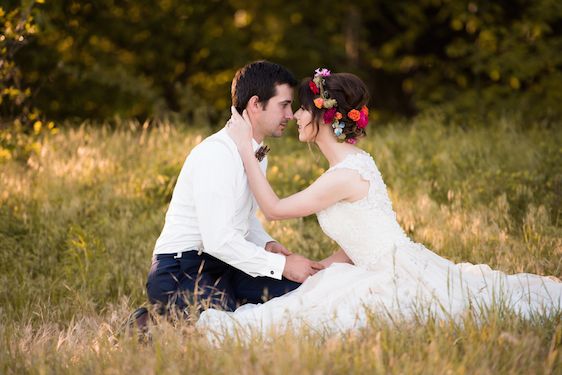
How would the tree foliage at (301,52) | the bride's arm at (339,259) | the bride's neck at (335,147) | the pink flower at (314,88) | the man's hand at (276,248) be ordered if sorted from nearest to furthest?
the pink flower at (314,88)
the bride's neck at (335,147)
the bride's arm at (339,259)
the man's hand at (276,248)
the tree foliage at (301,52)

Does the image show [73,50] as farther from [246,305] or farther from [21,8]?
[246,305]

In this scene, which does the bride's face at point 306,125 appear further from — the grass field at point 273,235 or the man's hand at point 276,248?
the grass field at point 273,235

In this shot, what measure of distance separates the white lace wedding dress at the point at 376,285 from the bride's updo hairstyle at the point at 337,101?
0.70 feet

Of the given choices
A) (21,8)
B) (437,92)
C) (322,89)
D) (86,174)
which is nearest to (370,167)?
(322,89)

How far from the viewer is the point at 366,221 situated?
439cm

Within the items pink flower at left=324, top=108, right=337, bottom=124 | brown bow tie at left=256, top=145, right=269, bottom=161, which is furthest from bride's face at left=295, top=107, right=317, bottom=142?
brown bow tie at left=256, top=145, right=269, bottom=161

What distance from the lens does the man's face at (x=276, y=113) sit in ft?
14.9

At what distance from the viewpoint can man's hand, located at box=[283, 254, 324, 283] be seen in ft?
14.8

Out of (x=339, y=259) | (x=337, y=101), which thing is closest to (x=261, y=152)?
(x=337, y=101)

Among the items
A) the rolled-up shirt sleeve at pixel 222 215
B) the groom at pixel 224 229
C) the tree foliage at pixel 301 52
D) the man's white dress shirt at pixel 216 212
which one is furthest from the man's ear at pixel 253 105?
the tree foliage at pixel 301 52

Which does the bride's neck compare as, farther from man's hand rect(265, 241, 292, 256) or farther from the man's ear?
man's hand rect(265, 241, 292, 256)

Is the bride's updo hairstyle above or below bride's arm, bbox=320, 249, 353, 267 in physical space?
above

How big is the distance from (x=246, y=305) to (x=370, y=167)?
1.12 m

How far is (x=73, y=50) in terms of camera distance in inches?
551
